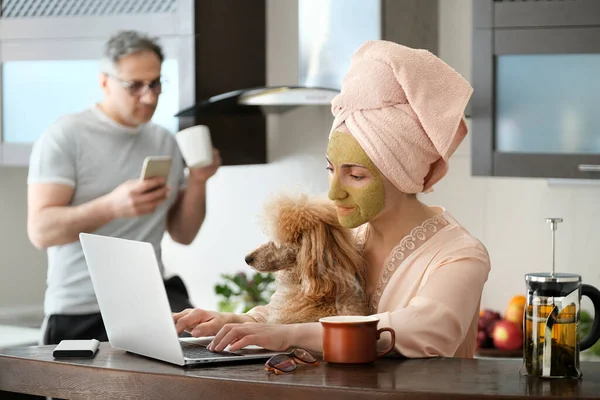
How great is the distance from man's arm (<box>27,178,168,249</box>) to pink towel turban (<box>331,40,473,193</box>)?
148 centimetres

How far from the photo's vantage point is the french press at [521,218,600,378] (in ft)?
4.91

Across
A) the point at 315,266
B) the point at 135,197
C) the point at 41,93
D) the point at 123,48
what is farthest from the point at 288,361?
the point at 41,93

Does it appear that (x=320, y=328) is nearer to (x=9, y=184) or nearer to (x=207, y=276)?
(x=207, y=276)

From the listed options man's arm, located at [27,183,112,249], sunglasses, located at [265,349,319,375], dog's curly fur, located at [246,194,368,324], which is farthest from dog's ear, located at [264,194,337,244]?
man's arm, located at [27,183,112,249]

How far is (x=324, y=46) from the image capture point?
3.40 meters

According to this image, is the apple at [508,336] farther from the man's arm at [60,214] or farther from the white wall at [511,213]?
the man's arm at [60,214]

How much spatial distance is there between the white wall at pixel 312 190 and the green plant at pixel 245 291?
278 mm

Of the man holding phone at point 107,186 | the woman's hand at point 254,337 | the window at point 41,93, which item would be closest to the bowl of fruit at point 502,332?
the man holding phone at point 107,186

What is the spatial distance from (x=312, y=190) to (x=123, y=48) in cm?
98

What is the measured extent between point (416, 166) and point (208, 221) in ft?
8.17

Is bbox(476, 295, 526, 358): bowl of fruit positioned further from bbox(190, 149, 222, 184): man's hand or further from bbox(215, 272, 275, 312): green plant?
bbox(190, 149, 222, 184): man's hand

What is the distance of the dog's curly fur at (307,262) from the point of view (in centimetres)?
176

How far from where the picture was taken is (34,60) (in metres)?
3.98

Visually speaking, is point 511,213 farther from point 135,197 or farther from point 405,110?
point 405,110
